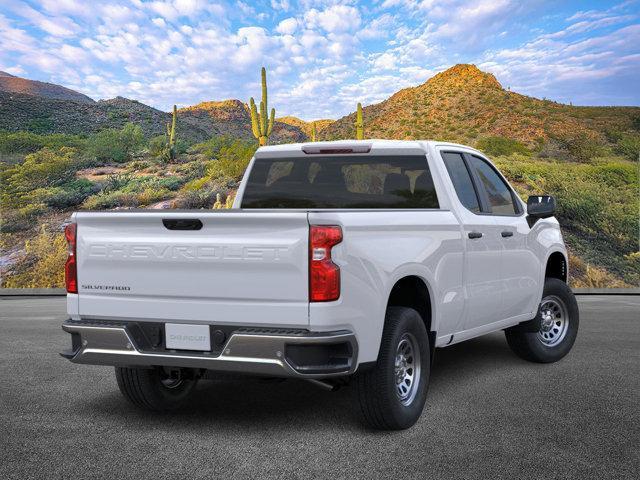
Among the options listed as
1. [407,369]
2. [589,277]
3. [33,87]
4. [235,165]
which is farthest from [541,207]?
[33,87]

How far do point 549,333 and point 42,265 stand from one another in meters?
19.5

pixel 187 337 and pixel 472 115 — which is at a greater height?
pixel 472 115

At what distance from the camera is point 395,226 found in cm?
559

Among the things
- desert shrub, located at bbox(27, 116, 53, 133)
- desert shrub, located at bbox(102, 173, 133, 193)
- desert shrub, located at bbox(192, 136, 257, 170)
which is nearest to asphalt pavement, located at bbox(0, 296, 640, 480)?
desert shrub, located at bbox(192, 136, 257, 170)

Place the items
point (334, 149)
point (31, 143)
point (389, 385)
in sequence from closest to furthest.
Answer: point (389, 385), point (334, 149), point (31, 143)

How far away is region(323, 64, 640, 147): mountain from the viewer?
51.0m

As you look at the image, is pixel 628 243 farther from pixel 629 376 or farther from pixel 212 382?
pixel 212 382

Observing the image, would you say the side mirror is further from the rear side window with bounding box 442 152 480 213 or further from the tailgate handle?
the tailgate handle

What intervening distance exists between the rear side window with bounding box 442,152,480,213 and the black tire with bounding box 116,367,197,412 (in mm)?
2833

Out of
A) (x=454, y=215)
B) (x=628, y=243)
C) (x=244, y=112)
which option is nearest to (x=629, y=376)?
(x=454, y=215)

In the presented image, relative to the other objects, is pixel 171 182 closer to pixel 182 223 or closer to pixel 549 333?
pixel 549 333

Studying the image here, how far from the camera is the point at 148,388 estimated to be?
6188mm

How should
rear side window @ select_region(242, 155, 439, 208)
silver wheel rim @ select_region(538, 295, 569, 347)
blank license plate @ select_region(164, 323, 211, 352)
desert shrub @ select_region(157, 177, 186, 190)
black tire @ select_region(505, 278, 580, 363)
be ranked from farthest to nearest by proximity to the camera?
desert shrub @ select_region(157, 177, 186, 190) → silver wheel rim @ select_region(538, 295, 569, 347) → black tire @ select_region(505, 278, 580, 363) → rear side window @ select_region(242, 155, 439, 208) → blank license plate @ select_region(164, 323, 211, 352)

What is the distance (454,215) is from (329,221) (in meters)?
1.91
